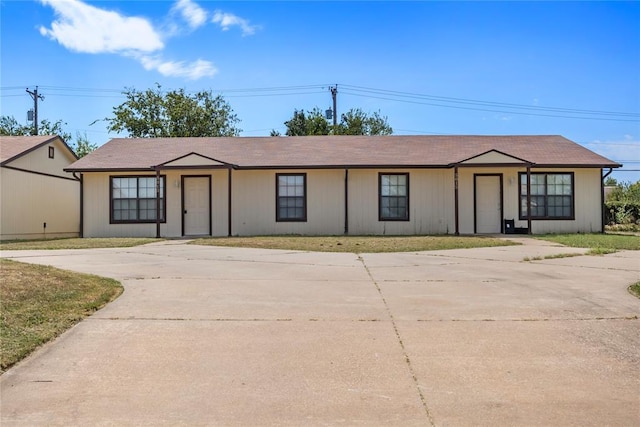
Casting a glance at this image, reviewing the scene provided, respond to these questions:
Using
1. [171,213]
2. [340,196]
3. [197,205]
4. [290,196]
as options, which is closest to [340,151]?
[340,196]

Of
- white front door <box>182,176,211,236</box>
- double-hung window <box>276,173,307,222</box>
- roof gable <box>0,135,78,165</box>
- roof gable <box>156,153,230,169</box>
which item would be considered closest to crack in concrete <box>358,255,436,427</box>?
double-hung window <box>276,173,307,222</box>

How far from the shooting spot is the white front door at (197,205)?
64.5ft

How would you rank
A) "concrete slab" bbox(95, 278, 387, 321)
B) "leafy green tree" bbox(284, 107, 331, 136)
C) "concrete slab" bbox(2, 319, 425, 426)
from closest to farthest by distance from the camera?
"concrete slab" bbox(2, 319, 425, 426)
"concrete slab" bbox(95, 278, 387, 321)
"leafy green tree" bbox(284, 107, 331, 136)

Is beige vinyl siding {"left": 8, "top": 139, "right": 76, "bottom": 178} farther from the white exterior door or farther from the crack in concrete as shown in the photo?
the crack in concrete

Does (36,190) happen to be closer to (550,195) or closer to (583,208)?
(550,195)

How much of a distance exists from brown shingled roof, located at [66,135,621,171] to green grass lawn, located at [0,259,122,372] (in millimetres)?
11519

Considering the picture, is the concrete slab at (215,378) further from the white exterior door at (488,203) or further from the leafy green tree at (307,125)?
the leafy green tree at (307,125)

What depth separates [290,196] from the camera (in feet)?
64.3

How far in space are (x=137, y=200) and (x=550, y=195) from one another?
611 inches

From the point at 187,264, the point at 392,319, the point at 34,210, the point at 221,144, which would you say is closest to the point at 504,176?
the point at 221,144

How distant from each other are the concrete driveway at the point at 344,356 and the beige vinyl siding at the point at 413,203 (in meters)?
10.8

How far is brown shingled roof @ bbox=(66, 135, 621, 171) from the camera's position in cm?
1923

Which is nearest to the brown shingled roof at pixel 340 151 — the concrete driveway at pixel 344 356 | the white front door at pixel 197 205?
the white front door at pixel 197 205

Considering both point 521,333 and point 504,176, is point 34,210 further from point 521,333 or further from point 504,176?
point 521,333
